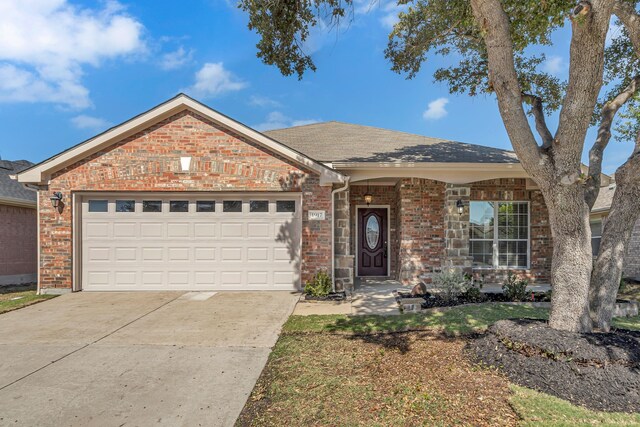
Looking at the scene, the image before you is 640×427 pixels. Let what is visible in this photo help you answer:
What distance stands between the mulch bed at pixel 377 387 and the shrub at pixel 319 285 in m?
2.84

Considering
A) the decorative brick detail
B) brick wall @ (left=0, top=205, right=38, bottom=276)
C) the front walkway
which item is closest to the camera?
the front walkway

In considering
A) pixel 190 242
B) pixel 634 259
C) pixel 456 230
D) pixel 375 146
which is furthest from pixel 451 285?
pixel 634 259

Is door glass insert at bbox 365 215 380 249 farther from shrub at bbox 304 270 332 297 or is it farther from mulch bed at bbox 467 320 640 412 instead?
mulch bed at bbox 467 320 640 412

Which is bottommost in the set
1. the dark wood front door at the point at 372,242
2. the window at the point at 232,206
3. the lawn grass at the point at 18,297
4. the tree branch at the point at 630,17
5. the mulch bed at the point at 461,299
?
the lawn grass at the point at 18,297

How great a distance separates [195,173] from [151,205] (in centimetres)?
139

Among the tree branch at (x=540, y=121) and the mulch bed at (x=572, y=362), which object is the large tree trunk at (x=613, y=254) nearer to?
the mulch bed at (x=572, y=362)

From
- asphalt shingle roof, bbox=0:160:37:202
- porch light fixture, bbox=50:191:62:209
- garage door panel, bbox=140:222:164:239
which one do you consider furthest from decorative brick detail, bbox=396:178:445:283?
asphalt shingle roof, bbox=0:160:37:202

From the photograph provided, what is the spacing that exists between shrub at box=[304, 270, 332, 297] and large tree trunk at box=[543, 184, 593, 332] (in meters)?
4.47

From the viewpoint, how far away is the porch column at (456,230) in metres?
8.80

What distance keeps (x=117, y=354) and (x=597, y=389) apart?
543 centimetres

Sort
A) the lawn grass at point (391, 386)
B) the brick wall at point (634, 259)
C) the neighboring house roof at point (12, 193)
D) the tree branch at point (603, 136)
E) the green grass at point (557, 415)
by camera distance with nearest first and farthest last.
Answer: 1. the green grass at point (557, 415)
2. the lawn grass at point (391, 386)
3. the tree branch at point (603, 136)
4. the neighboring house roof at point (12, 193)
5. the brick wall at point (634, 259)

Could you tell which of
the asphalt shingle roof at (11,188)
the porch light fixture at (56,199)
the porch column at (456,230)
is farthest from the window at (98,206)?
the porch column at (456,230)

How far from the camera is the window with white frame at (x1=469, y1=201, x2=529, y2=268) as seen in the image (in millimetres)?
9602

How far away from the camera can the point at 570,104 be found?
13.4 ft
